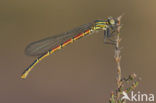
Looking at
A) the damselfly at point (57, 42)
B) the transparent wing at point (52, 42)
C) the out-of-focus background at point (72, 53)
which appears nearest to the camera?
the damselfly at point (57, 42)

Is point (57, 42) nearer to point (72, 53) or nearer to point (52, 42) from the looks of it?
point (52, 42)

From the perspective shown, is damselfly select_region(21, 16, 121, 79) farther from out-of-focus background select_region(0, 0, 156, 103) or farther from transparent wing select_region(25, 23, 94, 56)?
out-of-focus background select_region(0, 0, 156, 103)

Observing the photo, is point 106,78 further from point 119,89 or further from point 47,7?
point 119,89

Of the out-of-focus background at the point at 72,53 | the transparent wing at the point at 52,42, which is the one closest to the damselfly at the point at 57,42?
the transparent wing at the point at 52,42

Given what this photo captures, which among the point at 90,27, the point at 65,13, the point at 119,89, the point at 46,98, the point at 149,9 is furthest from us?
the point at 65,13

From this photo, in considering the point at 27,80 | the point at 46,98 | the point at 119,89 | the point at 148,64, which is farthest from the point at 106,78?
the point at 119,89

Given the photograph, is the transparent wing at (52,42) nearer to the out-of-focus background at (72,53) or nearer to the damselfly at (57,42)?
the damselfly at (57,42)

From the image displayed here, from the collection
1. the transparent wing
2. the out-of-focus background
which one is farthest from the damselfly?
the out-of-focus background

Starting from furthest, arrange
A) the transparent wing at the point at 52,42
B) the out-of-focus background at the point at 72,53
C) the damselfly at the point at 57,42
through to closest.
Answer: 1. the out-of-focus background at the point at 72,53
2. the transparent wing at the point at 52,42
3. the damselfly at the point at 57,42
